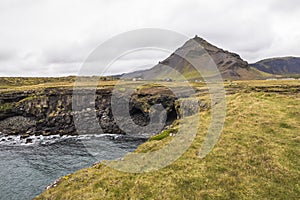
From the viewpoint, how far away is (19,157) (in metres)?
49.7

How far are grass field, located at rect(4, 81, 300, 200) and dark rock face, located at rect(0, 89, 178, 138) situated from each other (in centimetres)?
4841

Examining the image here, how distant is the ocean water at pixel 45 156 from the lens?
33.7 meters

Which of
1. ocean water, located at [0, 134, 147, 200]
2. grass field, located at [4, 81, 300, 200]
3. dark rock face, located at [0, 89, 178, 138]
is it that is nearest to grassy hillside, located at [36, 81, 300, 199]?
grass field, located at [4, 81, 300, 200]

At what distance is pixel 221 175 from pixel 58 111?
70649 mm

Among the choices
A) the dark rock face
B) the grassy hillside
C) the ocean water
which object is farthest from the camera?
the dark rock face

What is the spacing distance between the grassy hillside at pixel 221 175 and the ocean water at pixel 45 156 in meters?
14.4

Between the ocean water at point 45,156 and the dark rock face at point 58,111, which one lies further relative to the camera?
the dark rock face at point 58,111

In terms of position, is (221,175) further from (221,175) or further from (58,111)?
(58,111)

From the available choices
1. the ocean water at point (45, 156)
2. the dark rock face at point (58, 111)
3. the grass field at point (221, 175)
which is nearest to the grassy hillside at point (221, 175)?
the grass field at point (221, 175)

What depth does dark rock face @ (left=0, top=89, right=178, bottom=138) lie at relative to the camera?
74.7 meters

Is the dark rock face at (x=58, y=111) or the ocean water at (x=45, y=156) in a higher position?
the dark rock face at (x=58, y=111)

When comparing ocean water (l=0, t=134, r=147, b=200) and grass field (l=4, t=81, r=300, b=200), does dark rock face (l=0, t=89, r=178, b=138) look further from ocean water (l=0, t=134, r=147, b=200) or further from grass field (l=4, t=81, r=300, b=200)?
grass field (l=4, t=81, r=300, b=200)

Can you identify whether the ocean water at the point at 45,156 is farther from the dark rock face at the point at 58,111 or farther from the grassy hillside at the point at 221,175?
the grassy hillside at the point at 221,175

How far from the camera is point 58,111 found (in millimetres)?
79688
